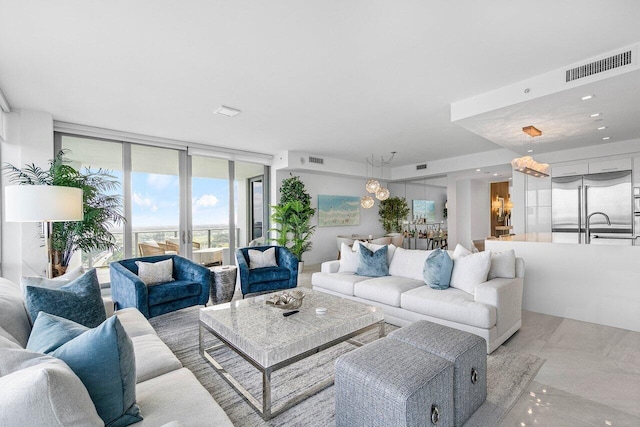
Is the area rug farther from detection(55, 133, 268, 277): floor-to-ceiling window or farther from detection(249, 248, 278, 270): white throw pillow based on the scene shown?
detection(55, 133, 268, 277): floor-to-ceiling window

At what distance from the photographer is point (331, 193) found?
326 inches

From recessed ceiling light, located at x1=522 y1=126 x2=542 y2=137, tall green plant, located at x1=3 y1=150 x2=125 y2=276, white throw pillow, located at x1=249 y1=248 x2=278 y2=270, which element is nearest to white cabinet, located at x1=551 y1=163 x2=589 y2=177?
recessed ceiling light, located at x1=522 y1=126 x2=542 y2=137

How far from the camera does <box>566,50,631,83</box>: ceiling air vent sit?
8.75 ft

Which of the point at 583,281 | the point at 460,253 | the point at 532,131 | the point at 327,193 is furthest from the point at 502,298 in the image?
the point at 327,193

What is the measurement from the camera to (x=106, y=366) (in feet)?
3.61

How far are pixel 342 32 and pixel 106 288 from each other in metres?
5.26

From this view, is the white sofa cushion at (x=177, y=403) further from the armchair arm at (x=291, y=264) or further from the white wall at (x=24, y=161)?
the white wall at (x=24, y=161)

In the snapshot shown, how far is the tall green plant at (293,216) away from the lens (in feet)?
22.1

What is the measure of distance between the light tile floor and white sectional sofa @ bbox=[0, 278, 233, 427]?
1.85 metres

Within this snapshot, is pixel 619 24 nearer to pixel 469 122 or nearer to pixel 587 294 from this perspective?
pixel 469 122

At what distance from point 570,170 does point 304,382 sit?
642cm

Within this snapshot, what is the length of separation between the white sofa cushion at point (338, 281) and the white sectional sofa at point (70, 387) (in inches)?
92.7

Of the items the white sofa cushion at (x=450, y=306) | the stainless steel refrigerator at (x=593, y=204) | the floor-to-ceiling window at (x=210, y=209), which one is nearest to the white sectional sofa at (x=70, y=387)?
the white sofa cushion at (x=450, y=306)

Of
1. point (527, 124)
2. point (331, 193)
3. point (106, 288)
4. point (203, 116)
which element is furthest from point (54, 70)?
point (331, 193)
